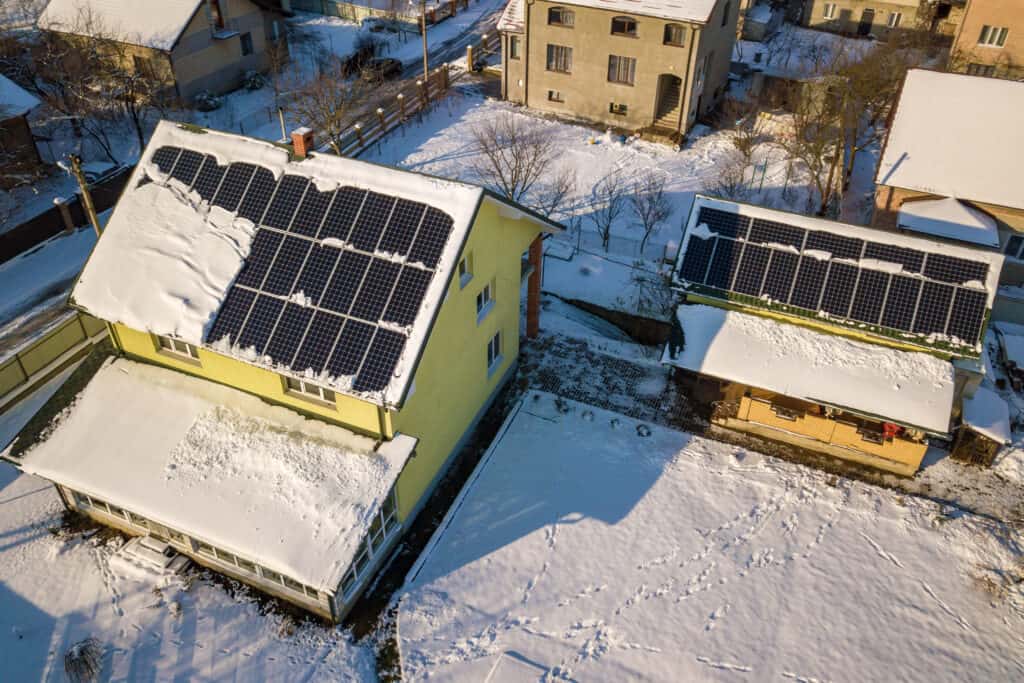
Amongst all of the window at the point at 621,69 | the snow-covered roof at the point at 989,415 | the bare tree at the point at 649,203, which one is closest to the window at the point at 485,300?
the bare tree at the point at 649,203

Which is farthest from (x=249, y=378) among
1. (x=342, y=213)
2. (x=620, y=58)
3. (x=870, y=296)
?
(x=620, y=58)

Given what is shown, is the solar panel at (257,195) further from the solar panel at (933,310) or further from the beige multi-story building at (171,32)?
the beige multi-story building at (171,32)

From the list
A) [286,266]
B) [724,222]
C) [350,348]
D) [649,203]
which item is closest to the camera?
[350,348]

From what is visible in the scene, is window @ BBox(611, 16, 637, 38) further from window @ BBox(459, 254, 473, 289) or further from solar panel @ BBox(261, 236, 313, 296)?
solar panel @ BBox(261, 236, 313, 296)

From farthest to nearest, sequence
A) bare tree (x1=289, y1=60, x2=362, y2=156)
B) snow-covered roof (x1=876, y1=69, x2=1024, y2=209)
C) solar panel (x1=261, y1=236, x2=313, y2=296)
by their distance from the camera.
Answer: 1. bare tree (x1=289, y1=60, x2=362, y2=156)
2. snow-covered roof (x1=876, y1=69, x2=1024, y2=209)
3. solar panel (x1=261, y1=236, x2=313, y2=296)

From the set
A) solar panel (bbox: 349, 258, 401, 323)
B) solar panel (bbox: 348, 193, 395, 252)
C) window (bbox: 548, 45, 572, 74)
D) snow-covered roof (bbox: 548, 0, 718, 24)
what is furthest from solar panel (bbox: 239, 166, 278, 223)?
window (bbox: 548, 45, 572, 74)

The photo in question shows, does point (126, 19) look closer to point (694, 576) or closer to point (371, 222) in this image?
point (371, 222)
